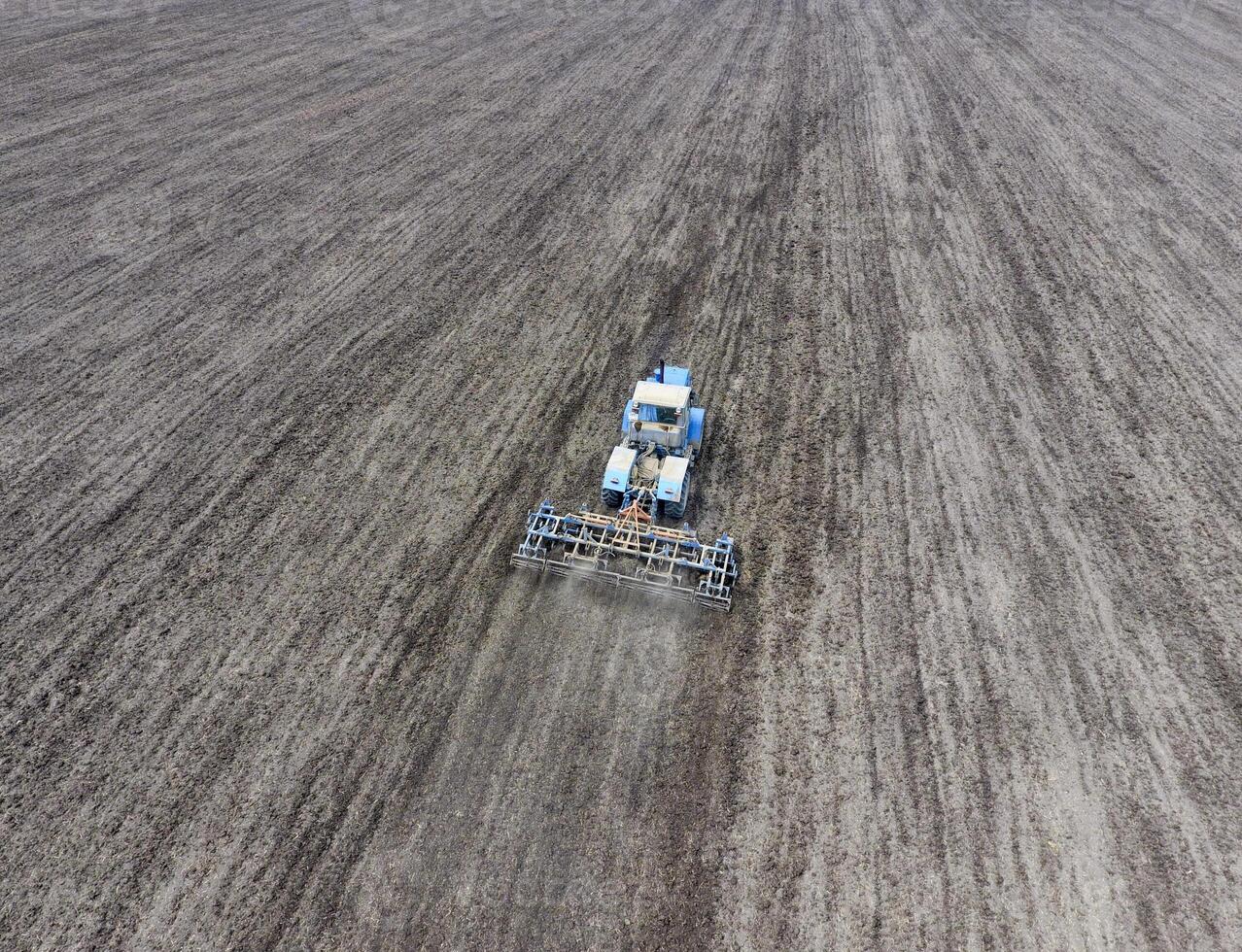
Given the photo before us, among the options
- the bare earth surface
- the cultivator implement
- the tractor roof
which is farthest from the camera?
the tractor roof

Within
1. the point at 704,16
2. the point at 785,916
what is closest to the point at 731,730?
the point at 785,916

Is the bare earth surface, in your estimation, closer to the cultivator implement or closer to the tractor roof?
the cultivator implement

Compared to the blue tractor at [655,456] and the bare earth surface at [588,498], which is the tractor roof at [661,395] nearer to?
the blue tractor at [655,456]

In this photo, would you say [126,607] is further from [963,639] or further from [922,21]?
[922,21]

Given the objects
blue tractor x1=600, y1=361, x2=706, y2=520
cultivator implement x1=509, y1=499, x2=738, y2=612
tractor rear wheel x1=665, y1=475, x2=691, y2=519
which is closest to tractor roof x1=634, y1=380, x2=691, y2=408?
blue tractor x1=600, y1=361, x2=706, y2=520

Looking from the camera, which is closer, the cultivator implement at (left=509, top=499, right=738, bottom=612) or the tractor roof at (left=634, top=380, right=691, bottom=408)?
the cultivator implement at (left=509, top=499, right=738, bottom=612)

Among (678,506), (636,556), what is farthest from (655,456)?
(636,556)
